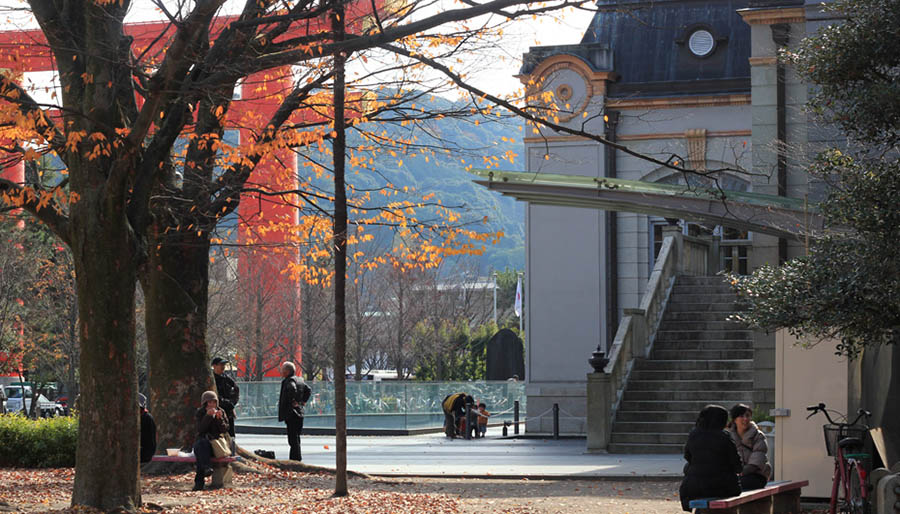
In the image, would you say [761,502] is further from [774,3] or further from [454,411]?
[454,411]

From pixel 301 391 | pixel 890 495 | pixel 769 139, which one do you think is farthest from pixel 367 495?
pixel 769 139

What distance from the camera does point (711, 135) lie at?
32781 millimetres

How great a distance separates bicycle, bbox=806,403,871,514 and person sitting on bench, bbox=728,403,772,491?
68 centimetres

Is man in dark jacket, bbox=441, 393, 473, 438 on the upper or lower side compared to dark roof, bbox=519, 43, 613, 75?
lower

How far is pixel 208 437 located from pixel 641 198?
469 inches

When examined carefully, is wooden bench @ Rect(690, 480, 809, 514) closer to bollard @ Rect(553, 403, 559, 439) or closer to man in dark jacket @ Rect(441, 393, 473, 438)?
bollard @ Rect(553, 403, 559, 439)

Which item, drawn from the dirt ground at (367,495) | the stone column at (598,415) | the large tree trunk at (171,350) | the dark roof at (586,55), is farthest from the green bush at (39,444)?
the dark roof at (586,55)

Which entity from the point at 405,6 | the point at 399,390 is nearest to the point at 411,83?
the point at 405,6

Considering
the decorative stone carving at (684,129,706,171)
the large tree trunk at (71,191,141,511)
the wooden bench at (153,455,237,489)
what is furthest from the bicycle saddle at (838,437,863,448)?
the decorative stone carving at (684,129,706,171)

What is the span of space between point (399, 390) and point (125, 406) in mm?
26472

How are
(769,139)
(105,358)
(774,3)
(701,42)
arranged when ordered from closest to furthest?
(105,358) → (769,139) → (774,3) → (701,42)

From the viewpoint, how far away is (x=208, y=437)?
15.1 meters


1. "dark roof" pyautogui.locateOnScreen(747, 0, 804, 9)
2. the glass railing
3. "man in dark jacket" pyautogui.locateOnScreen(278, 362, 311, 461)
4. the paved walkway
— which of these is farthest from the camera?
the glass railing

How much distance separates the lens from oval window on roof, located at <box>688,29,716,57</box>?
3419cm
